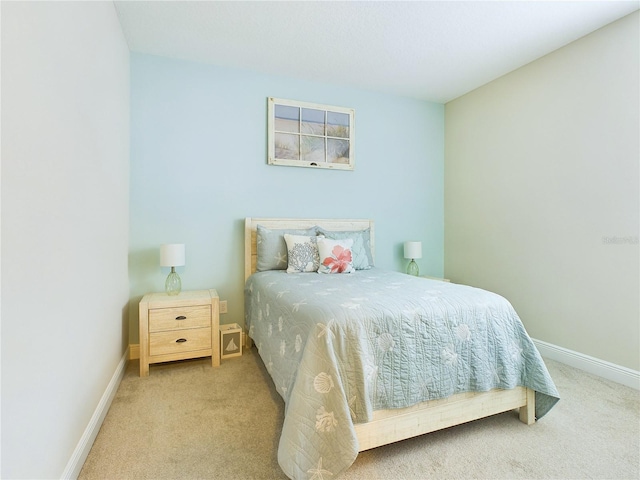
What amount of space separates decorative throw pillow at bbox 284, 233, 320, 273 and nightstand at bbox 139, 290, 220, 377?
27.7 inches

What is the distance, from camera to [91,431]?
62.4 inches

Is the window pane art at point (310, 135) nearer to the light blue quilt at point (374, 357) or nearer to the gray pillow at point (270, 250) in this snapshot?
the gray pillow at point (270, 250)

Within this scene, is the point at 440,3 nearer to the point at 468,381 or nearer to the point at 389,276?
the point at 389,276

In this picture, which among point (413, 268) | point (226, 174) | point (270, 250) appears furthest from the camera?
point (413, 268)

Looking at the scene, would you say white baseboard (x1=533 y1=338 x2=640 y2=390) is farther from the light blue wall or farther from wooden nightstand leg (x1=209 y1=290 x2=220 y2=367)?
wooden nightstand leg (x1=209 y1=290 x2=220 y2=367)

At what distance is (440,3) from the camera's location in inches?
85.4

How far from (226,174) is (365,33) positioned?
165cm

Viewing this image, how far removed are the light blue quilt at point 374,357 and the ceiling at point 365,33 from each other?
1.90 meters

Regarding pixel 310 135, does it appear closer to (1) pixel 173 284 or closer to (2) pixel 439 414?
(1) pixel 173 284

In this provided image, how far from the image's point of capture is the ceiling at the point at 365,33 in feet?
7.23

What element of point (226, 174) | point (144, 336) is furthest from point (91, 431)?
point (226, 174)

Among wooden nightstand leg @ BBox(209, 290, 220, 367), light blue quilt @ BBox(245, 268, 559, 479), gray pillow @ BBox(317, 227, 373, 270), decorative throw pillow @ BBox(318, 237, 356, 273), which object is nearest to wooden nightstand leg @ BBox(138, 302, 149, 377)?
wooden nightstand leg @ BBox(209, 290, 220, 367)

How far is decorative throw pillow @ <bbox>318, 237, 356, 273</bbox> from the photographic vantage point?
276 centimetres

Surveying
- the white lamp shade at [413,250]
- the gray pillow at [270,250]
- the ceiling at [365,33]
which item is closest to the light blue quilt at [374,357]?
the gray pillow at [270,250]
